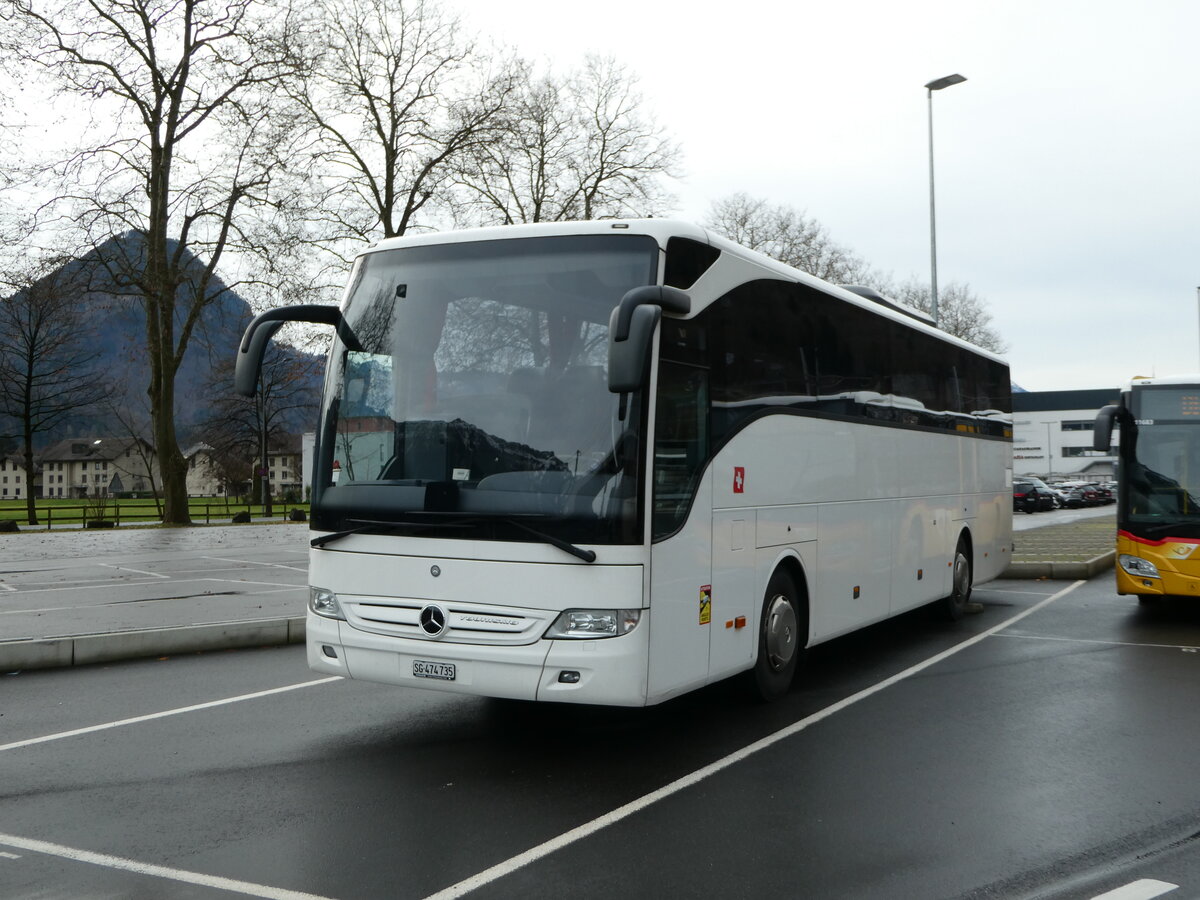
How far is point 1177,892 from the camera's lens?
4.39m

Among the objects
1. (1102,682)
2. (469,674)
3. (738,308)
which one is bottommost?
(1102,682)

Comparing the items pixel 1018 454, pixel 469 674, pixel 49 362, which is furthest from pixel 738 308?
pixel 1018 454

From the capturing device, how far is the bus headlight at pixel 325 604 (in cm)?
662

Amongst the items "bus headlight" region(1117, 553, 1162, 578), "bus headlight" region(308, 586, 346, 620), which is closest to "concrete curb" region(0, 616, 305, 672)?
"bus headlight" region(308, 586, 346, 620)

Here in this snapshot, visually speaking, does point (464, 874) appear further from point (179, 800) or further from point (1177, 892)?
point (1177, 892)

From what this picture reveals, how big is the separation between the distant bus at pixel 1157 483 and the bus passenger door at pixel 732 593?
611 centimetres

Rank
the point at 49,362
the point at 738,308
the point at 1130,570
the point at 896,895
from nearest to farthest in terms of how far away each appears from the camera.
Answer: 1. the point at 896,895
2. the point at 738,308
3. the point at 1130,570
4. the point at 49,362

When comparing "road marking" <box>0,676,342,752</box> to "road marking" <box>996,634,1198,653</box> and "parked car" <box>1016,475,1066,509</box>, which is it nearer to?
"road marking" <box>996,634,1198,653</box>

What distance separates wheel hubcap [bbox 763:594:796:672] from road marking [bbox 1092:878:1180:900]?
334 centimetres

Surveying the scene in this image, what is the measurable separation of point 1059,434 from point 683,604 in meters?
115

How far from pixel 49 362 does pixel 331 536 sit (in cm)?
5110

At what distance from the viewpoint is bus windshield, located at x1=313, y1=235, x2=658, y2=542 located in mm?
5957

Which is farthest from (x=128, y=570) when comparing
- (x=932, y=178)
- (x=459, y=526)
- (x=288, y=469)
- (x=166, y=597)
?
(x=288, y=469)

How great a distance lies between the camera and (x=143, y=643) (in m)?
9.88
